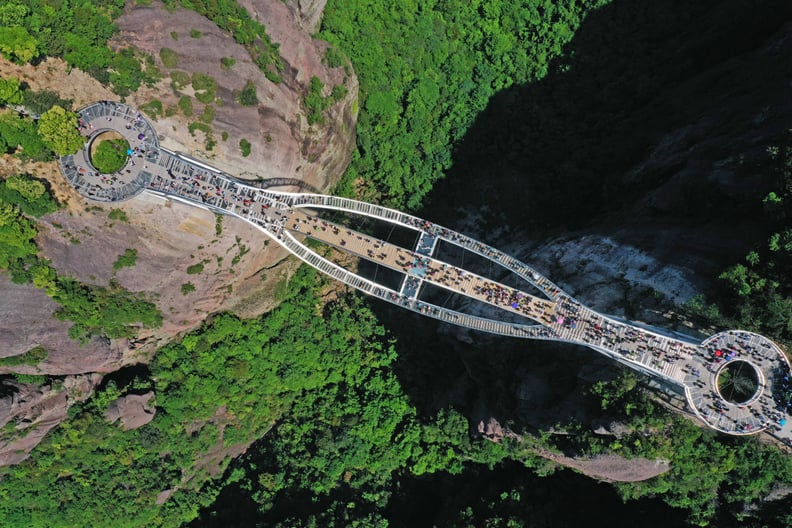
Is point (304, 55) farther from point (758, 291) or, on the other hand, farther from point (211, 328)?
point (758, 291)

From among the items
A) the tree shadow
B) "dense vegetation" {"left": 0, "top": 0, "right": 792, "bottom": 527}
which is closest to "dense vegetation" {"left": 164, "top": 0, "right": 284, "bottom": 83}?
"dense vegetation" {"left": 0, "top": 0, "right": 792, "bottom": 527}

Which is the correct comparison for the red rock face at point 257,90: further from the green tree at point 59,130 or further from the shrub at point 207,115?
the green tree at point 59,130

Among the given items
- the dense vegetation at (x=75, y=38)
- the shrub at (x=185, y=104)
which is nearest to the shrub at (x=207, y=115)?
the shrub at (x=185, y=104)

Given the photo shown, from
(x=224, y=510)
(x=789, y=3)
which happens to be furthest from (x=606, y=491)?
(x=789, y=3)

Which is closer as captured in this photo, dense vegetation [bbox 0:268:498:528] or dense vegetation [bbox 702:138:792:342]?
dense vegetation [bbox 702:138:792:342]

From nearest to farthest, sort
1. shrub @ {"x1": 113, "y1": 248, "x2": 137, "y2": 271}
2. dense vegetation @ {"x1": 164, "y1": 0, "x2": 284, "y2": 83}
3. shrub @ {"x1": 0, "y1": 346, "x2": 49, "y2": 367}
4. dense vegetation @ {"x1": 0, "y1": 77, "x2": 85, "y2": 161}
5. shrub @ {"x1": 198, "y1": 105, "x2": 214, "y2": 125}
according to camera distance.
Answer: dense vegetation @ {"x1": 0, "y1": 77, "x2": 85, "y2": 161} < shrub @ {"x1": 198, "y1": 105, "x2": 214, "y2": 125} < dense vegetation @ {"x1": 164, "y1": 0, "x2": 284, "y2": 83} < shrub @ {"x1": 113, "y1": 248, "x2": 137, "y2": 271} < shrub @ {"x1": 0, "y1": 346, "x2": 49, "y2": 367}

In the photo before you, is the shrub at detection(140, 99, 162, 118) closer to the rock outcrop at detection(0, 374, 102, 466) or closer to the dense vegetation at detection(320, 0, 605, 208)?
the dense vegetation at detection(320, 0, 605, 208)

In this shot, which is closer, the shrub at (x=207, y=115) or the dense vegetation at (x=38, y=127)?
the dense vegetation at (x=38, y=127)
